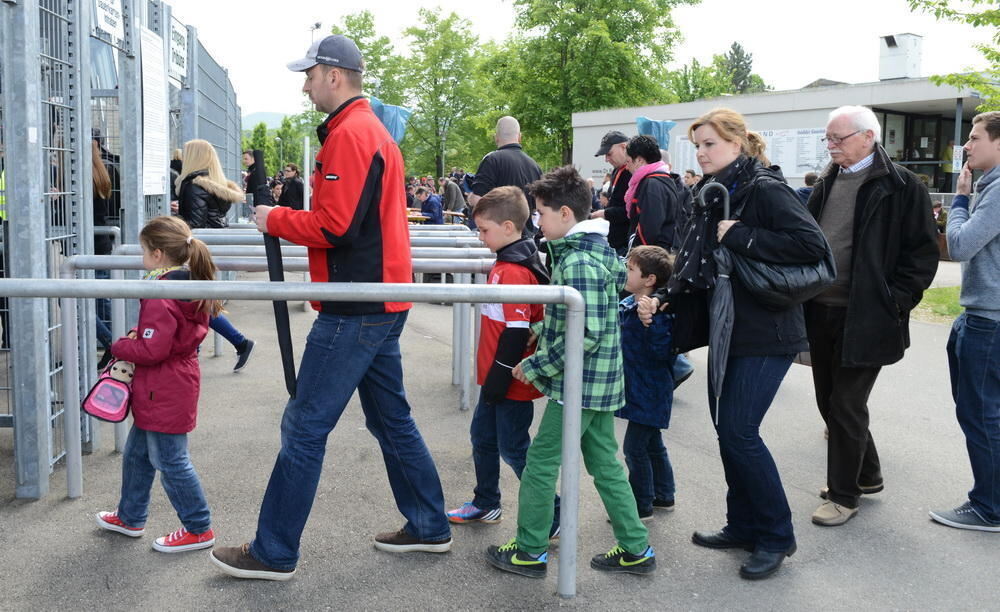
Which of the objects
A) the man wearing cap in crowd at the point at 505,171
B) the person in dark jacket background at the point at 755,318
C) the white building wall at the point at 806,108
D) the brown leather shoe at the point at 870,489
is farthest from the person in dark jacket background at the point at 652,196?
the white building wall at the point at 806,108

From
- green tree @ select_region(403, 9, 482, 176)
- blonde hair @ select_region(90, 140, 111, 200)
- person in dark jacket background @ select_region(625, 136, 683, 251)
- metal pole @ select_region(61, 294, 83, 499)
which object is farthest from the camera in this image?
green tree @ select_region(403, 9, 482, 176)

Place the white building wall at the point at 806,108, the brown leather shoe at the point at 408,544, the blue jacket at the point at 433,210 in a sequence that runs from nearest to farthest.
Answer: the brown leather shoe at the point at 408,544
the blue jacket at the point at 433,210
the white building wall at the point at 806,108

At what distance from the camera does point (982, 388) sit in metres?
4.36

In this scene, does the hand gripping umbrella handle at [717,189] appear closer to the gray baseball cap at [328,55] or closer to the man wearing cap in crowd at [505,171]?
the gray baseball cap at [328,55]

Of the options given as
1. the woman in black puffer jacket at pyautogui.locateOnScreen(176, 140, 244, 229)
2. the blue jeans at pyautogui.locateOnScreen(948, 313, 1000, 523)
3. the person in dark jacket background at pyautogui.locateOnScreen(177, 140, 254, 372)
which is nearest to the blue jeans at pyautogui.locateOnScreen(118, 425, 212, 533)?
→ the blue jeans at pyautogui.locateOnScreen(948, 313, 1000, 523)

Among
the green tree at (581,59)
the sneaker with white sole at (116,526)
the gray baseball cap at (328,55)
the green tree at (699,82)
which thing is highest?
the green tree at (699,82)

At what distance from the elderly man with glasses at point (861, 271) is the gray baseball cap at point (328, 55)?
218cm

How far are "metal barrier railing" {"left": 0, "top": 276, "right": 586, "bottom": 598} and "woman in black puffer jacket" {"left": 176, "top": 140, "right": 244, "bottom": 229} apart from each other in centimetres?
509

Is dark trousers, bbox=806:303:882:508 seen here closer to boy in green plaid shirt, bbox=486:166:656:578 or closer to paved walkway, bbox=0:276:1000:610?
paved walkway, bbox=0:276:1000:610

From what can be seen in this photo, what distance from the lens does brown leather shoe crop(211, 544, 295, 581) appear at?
3520 millimetres

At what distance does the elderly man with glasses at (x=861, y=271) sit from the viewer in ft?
13.8

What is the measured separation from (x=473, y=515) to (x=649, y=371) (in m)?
1.04

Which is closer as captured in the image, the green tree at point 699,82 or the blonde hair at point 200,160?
the blonde hair at point 200,160

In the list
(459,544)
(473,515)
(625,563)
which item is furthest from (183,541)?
(625,563)
